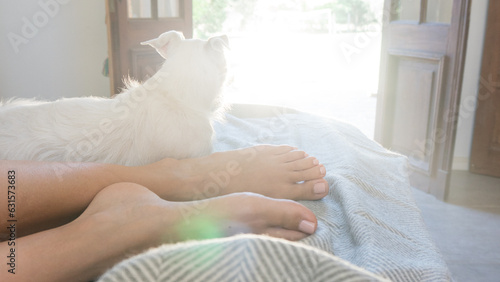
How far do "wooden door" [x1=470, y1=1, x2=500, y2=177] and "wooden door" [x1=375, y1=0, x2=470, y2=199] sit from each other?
52cm

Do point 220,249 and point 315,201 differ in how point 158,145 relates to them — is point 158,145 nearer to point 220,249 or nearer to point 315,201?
point 315,201

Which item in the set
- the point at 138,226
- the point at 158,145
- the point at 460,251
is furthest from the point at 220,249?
the point at 460,251

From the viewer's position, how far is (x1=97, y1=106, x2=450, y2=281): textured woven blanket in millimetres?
523

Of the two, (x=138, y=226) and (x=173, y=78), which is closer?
(x=138, y=226)

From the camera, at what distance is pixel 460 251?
6.40 ft

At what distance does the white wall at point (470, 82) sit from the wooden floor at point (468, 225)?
7.1 inches

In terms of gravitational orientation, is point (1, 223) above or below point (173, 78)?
below

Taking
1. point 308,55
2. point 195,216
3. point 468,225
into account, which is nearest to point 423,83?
point 468,225

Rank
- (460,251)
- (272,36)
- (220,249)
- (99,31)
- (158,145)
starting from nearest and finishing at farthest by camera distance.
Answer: (220,249), (158,145), (460,251), (99,31), (272,36)

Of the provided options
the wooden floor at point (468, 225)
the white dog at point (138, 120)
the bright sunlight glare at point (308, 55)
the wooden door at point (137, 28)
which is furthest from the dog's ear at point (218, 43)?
the bright sunlight glare at point (308, 55)

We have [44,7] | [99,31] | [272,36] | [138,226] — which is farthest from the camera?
[272,36]

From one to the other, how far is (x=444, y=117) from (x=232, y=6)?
7428 mm

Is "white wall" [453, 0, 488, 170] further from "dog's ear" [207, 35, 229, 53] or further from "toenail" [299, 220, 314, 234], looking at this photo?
"toenail" [299, 220, 314, 234]

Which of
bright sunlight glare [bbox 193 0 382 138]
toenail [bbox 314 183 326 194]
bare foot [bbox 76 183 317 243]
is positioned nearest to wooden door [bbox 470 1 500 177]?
bright sunlight glare [bbox 193 0 382 138]
